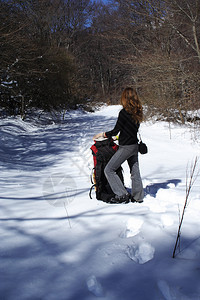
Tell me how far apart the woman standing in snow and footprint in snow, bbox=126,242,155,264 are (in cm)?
108

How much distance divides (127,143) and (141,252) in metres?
1.32

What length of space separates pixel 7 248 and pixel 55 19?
2741 centimetres

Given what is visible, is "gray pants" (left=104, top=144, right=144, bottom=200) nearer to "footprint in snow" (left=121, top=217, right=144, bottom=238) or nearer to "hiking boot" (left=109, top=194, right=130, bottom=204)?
"hiking boot" (left=109, top=194, right=130, bottom=204)

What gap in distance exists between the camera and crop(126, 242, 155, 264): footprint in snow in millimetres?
1609

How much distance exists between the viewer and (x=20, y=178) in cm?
438

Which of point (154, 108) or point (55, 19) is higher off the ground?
point (55, 19)

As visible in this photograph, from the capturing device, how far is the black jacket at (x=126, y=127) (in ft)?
8.57

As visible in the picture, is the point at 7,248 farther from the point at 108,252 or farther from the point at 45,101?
the point at 45,101

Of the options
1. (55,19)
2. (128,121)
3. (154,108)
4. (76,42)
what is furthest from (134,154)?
(76,42)

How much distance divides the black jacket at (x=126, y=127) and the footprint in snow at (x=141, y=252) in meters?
1.26

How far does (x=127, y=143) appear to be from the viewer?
268 centimetres

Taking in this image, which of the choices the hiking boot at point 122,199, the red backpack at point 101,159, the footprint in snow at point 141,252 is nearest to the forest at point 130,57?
the red backpack at point 101,159

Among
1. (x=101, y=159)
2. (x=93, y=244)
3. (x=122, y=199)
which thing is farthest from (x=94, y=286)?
(x=101, y=159)

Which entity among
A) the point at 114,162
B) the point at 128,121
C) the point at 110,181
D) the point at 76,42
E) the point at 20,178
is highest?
the point at 76,42
